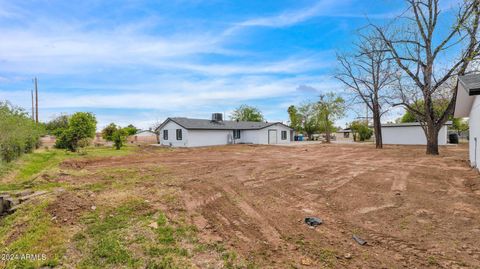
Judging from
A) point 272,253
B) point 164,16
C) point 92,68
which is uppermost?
point 164,16

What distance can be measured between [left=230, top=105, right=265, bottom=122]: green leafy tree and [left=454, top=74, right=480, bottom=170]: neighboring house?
4150cm

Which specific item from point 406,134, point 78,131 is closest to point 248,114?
point 406,134

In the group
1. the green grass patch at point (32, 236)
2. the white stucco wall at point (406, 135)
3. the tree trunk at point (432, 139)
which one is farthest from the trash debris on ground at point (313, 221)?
the white stucco wall at point (406, 135)

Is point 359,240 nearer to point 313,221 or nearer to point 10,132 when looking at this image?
point 313,221

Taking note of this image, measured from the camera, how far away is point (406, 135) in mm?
28031

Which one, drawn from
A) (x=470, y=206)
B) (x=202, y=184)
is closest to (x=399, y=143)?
(x=470, y=206)

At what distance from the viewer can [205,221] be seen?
4398mm

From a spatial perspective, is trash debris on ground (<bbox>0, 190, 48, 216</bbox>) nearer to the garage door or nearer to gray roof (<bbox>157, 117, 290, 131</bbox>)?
gray roof (<bbox>157, 117, 290, 131</bbox>)

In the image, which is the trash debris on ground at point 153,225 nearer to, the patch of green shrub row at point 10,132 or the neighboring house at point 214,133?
the patch of green shrub row at point 10,132

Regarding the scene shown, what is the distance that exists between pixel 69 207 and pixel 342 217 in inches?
219

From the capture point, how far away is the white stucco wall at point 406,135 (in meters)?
26.4

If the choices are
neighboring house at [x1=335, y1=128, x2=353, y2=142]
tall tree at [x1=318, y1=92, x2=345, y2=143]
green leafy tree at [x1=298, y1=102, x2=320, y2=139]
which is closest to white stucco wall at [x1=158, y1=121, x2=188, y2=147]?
tall tree at [x1=318, y1=92, x2=345, y2=143]

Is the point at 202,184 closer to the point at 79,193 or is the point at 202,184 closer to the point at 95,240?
the point at 79,193

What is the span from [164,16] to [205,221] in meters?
10.5
